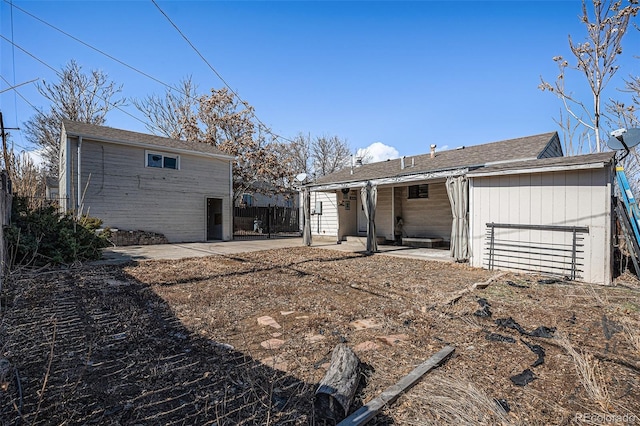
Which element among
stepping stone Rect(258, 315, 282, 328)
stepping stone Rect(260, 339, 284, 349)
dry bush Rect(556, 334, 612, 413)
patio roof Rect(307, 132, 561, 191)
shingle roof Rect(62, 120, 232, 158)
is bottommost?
stepping stone Rect(258, 315, 282, 328)

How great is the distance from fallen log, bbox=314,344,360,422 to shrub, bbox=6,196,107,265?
24.4 feet

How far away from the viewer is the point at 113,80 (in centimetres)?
2094

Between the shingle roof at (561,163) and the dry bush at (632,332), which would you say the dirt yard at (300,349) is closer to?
the dry bush at (632,332)

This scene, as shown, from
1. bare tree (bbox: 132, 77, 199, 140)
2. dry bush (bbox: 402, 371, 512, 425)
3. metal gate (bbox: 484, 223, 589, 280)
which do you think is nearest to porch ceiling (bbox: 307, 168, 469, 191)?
metal gate (bbox: 484, 223, 589, 280)

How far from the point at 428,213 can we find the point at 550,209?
5.62 metres

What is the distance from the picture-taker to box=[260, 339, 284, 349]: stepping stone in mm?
2969

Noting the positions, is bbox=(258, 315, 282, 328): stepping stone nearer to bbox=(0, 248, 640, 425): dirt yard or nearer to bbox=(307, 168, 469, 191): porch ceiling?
bbox=(0, 248, 640, 425): dirt yard

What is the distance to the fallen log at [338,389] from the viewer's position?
75.5 inches

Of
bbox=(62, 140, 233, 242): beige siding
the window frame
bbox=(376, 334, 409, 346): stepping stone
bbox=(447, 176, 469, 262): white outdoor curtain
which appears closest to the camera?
bbox=(376, 334, 409, 346): stepping stone

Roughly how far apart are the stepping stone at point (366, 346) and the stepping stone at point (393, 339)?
14 centimetres

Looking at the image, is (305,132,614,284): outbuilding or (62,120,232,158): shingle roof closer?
(305,132,614,284): outbuilding

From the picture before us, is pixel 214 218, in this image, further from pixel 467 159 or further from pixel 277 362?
pixel 277 362

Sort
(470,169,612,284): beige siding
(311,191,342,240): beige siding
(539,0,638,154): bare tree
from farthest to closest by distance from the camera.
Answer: (311,191,342,240): beige siding < (539,0,638,154): bare tree < (470,169,612,284): beige siding

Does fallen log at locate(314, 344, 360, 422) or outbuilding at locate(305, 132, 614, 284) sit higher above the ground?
outbuilding at locate(305, 132, 614, 284)
